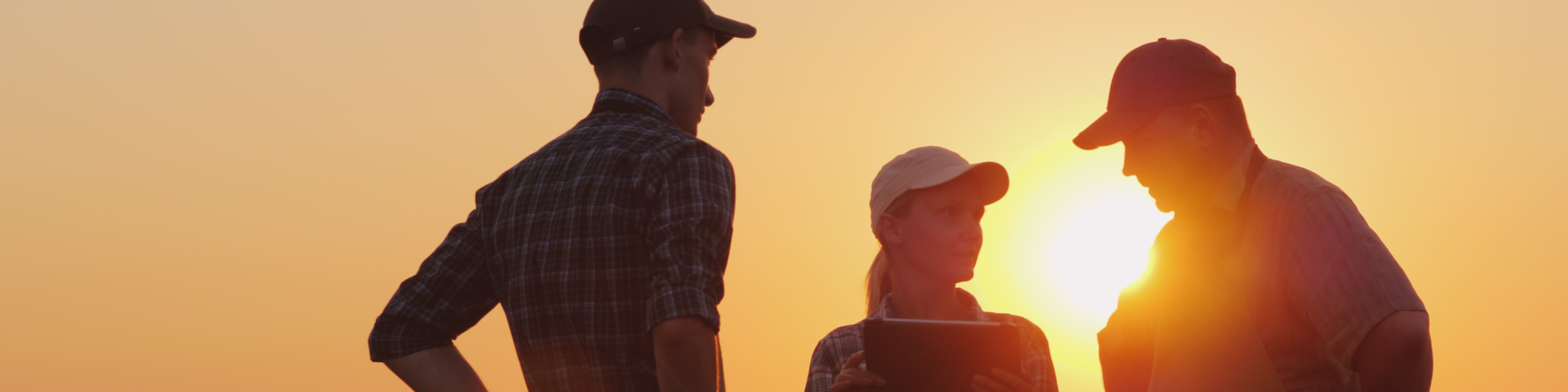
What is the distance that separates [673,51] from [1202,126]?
194 cm

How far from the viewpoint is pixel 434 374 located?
3.88 m

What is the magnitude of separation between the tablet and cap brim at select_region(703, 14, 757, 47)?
1.22m

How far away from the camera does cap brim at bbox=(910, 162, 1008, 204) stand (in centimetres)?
546

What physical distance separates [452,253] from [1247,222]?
268 centimetres

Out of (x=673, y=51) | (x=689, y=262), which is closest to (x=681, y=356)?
(x=689, y=262)

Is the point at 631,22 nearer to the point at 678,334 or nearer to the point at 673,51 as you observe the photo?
the point at 673,51

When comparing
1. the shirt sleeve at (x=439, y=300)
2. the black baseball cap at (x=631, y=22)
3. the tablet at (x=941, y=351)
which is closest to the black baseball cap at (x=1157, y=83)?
the tablet at (x=941, y=351)

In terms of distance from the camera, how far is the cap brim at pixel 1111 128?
4543mm

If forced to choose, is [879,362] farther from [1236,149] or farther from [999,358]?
[1236,149]

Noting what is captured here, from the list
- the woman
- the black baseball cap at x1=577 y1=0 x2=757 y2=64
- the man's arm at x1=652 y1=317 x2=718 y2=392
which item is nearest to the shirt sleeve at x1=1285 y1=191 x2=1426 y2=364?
the woman

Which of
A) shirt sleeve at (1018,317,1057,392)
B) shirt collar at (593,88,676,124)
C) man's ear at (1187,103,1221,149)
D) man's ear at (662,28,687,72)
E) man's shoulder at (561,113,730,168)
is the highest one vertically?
man's ear at (662,28,687,72)

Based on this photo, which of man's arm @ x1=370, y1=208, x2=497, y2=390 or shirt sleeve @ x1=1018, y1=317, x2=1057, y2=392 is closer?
man's arm @ x1=370, y1=208, x2=497, y2=390

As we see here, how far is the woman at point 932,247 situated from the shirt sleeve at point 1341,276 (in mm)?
1673

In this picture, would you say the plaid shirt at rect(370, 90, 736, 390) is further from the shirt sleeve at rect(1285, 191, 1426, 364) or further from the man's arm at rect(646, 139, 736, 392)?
the shirt sleeve at rect(1285, 191, 1426, 364)
